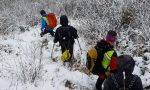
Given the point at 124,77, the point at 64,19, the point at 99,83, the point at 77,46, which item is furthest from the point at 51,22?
the point at 124,77

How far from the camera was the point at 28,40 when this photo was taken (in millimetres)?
13617

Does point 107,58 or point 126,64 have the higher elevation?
point 126,64

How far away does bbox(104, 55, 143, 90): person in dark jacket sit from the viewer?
4.36m

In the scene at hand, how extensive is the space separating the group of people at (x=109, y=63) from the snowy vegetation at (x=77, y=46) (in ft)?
1.92

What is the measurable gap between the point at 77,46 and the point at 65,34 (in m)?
2.19

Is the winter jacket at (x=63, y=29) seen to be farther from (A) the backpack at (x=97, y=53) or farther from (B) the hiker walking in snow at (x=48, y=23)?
(B) the hiker walking in snow at (x=48, y=23)

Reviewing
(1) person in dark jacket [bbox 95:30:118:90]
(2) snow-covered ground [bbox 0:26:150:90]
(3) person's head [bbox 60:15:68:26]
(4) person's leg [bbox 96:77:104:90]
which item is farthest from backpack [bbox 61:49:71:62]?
(1) person in dark jacket [bbox 95:30:118:90]

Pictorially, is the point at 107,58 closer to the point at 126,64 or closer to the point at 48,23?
the point at 126,64

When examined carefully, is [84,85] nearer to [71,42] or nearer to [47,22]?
[71,42]

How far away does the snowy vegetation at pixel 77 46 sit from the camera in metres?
7.84

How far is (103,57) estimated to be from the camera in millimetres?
6855

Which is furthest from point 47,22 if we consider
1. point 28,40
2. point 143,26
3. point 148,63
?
point 148,63

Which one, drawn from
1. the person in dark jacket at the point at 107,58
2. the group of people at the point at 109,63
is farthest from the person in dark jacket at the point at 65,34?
the person in dark jacket at the point at 107,58

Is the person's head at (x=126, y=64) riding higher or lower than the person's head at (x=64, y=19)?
lower
